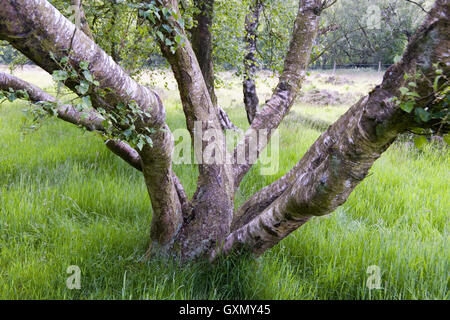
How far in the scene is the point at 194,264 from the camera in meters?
2.56

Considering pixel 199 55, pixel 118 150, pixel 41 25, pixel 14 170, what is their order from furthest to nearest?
pixel 14 170 < pixel 199 55 < pixel 118 150 < pixel 41 25

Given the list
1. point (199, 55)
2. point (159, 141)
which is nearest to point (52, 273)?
point (159, 141)

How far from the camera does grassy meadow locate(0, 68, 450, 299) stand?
7.40 feet

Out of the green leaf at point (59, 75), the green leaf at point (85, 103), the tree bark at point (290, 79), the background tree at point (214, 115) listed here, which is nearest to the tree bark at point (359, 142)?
the background tree at point (214, 115)

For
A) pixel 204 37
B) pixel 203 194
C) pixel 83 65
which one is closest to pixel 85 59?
pixel 83 65

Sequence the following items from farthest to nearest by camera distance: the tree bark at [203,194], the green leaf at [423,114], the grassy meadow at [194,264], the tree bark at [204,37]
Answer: the tree bark at [204,37], the tree bark at [203,194], the grassy meadow at [194,264], the green leaf at [423,114]

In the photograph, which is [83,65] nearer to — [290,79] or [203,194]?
[203,194]

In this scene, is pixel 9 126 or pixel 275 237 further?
pixel 9 126

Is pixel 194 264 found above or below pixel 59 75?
below

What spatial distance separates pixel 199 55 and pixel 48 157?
295 centimetres

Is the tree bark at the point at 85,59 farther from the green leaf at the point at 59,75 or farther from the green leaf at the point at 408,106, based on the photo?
the green leaf at the point at 408,106

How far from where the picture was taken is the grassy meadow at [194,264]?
226cm
